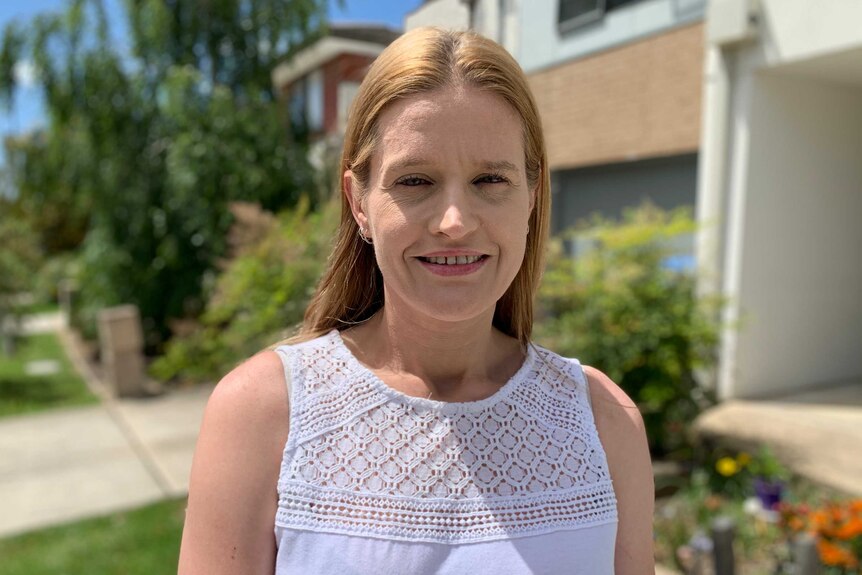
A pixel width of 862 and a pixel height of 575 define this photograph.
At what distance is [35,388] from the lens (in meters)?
7.75

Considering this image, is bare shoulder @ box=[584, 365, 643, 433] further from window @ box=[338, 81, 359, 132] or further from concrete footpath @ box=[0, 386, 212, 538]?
concrete footpath @ box=[0, 386, 212, 538]

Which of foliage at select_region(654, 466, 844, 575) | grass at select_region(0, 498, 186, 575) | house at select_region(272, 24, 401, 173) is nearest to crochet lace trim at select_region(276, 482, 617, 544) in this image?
foliage at select_region(654, 466, 844, 575)

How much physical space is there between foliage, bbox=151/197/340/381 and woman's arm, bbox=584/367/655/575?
8.23 ft

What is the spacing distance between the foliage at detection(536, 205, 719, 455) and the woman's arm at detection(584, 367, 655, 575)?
2877 mm

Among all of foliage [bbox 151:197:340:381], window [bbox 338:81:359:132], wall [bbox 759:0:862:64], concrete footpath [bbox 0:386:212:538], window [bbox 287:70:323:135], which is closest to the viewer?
window [bbox 338:81:359:132]

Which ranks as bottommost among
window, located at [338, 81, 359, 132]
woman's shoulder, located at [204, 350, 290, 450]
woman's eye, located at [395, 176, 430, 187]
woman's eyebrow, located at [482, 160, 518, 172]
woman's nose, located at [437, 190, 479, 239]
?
woman's shoulder, located at [204, 350, 290, 450]

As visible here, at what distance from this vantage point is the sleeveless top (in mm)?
1017

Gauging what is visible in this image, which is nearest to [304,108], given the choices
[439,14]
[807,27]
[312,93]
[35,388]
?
[312,93]

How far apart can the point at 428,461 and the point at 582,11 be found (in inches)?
191

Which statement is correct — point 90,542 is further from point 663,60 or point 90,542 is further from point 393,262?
point 663,60

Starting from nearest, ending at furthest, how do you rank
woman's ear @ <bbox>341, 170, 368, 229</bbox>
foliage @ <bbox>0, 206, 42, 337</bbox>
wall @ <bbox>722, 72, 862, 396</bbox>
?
woman's ear @ <bbox>341, 170, 368, 229</bbox>
wall @ <bbox>722, 72, 862, 396</bbox>
foliage @ <bbox>0, 206, 42, 337</bbox>

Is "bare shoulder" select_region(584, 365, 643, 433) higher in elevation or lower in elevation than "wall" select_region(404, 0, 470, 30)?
lower

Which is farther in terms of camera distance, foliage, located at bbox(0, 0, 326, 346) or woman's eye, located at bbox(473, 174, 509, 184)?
foliage, located at bbox(0, 0, 326, 346)

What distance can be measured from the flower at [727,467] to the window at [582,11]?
3.00 m
